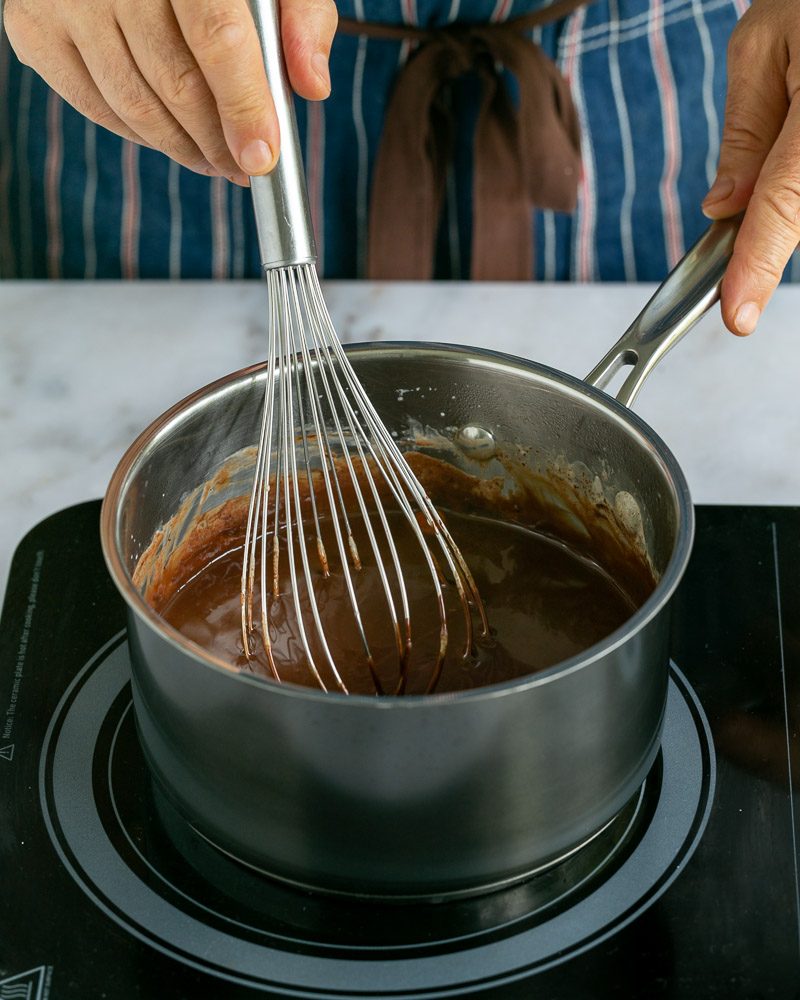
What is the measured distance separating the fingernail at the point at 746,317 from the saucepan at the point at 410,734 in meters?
0.05

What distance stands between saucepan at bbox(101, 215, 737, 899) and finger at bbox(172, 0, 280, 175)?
0.12m

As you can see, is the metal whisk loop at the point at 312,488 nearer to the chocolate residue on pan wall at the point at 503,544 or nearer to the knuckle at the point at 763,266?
the chocolate residue on pan wall at the point at 503,544

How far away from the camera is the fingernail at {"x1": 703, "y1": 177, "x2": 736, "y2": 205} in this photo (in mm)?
704

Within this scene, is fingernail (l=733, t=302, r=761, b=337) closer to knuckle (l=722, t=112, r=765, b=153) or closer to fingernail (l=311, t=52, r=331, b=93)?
knuckle (l=722, t=112, r=765, b=153)

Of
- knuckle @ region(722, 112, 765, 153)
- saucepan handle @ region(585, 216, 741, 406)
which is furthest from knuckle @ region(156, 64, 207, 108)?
knuckle @ region(722, 112, 765, 153)

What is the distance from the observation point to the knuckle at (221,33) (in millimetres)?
510

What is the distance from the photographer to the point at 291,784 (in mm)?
453

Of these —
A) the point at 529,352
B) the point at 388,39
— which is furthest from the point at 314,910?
the point at 388,39

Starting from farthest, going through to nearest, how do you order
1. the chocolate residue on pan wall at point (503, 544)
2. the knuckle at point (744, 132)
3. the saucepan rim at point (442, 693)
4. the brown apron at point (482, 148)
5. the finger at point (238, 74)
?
the brown apron at point (482, 148), the knuckle at point (744, 132), the chocolate residue on pan wall at point (503, 544), the finger at point (238, 74), the saucepan rim at point (442, 693)

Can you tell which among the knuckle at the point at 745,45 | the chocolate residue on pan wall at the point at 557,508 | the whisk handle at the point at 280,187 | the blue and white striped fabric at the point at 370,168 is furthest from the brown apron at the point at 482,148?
the whisk handle at the point at 280,187

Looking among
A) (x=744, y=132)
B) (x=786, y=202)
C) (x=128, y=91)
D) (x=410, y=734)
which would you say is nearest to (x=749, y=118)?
(x=744, y=132)

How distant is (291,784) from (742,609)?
0.32 meters

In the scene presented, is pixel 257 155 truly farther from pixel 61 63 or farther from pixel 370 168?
pixel 370 168

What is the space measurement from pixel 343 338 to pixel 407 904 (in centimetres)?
49
